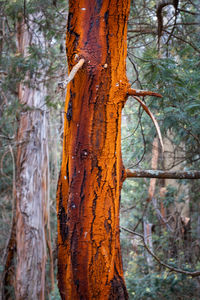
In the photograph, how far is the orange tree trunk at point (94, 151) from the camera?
1338 mm

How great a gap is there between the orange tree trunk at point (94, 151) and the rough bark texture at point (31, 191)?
3499mm

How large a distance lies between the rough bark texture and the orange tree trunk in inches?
138

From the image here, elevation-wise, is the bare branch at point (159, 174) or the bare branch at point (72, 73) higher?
the bare branch at point (72, 73)

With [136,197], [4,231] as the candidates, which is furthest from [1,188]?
[136,197]

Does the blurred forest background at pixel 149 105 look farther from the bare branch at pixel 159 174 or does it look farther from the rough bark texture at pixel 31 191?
the bare branch at pixel 159 174

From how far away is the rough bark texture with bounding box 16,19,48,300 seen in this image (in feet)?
15.9

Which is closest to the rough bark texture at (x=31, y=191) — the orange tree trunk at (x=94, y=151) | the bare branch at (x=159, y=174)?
the bare branch at (x=159, y=174)

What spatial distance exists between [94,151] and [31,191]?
156 inches

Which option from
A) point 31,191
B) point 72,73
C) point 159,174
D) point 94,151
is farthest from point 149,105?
point 31,191

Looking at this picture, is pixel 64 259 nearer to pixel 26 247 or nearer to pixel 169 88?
pixel 169 88

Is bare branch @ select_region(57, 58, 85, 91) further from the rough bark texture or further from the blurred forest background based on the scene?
the rough bark texture

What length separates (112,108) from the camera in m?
1.40

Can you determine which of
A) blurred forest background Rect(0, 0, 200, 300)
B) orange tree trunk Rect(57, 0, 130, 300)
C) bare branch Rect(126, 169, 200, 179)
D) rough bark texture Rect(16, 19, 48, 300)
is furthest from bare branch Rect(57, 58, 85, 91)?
rough bark texture Rect(16, 19, 48, 300)

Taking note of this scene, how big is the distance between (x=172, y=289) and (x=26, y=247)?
234 cm
